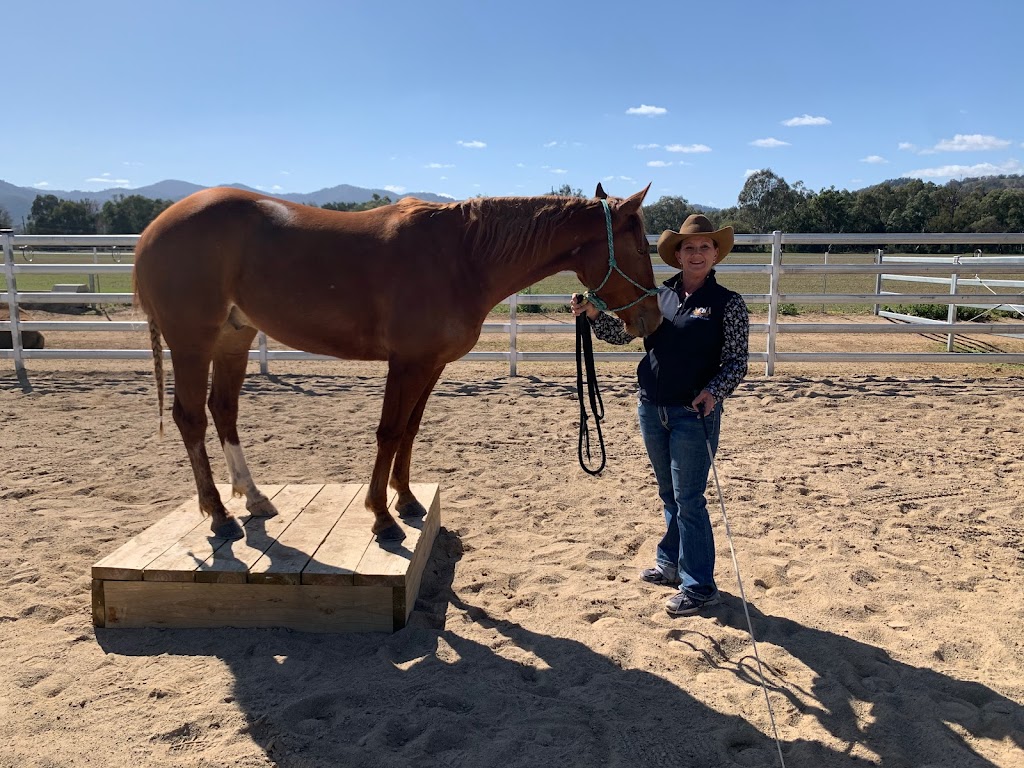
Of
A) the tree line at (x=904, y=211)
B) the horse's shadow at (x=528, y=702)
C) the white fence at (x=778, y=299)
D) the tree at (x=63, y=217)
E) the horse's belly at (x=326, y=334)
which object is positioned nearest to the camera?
the horse's shadow at (x=528, y=702)

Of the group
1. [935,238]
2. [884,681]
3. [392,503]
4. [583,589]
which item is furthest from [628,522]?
[935,238]

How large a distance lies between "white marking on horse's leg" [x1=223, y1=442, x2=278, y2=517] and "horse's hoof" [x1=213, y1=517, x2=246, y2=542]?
287 mm

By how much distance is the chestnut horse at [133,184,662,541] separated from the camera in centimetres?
317

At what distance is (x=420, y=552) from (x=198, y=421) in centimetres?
131

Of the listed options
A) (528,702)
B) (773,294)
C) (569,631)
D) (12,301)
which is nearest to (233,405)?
(569,631)

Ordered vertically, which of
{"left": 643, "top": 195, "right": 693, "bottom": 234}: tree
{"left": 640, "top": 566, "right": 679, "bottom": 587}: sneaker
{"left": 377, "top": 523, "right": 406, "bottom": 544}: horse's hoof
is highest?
{"left": 643, "top": 195, "right": 693, "bottom": 234}: tree

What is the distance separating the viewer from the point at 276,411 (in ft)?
23.4

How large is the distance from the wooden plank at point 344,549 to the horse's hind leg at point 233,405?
1.51 ft

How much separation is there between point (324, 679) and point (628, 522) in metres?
2.20

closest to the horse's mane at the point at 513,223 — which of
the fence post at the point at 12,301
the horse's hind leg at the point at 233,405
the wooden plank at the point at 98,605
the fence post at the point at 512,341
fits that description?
the horse's hind leg at the point at 233,405

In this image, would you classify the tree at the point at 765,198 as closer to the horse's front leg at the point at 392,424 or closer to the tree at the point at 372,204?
the tree at the point at 372,204

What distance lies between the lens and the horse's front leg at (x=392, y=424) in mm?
3229

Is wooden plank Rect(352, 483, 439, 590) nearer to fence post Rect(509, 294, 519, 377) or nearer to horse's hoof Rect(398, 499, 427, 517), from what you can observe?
horse's hoof Rect(398, 499, 427, 517)

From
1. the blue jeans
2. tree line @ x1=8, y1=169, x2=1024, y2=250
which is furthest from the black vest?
tree line @ x1=8, y1=169, x2=1024, y2=250
